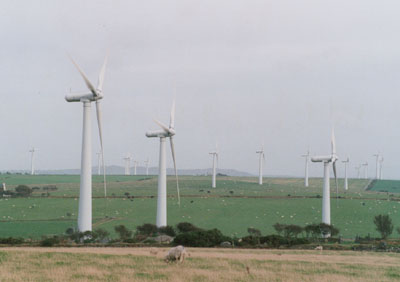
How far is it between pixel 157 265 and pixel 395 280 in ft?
54.1

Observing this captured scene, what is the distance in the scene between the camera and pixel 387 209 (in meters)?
126

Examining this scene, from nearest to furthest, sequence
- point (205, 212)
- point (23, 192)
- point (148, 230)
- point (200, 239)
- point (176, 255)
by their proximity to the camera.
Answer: point (176, 255)
point (200, 239)
point (148, 230)
point (205, 212)
point (23, 192)

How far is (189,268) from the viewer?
36781 millimetres

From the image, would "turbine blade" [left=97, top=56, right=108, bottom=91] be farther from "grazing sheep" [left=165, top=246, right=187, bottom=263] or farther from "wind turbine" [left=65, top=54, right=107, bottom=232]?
"grazing sheep" [left=165, top=246, right=187, bottom=263]

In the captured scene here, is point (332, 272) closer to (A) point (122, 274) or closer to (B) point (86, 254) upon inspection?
(A) point (122, 274)

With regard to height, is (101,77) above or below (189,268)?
above

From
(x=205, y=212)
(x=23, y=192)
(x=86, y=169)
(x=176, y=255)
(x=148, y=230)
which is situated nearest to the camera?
(x=176, y=255)

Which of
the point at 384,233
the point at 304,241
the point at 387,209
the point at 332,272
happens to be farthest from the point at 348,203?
the point at 332,272

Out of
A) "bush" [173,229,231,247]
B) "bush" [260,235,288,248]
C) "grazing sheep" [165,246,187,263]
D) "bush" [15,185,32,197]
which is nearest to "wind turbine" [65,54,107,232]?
"bush" [173,229,231,247]

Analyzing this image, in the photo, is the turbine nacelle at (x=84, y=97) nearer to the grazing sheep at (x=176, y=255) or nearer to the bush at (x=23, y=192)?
the grazing sheep at (x=176, y=255)

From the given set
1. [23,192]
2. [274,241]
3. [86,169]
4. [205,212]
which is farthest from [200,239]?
[23,192]

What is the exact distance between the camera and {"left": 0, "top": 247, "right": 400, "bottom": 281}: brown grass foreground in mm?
33219

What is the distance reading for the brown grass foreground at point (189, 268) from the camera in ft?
109

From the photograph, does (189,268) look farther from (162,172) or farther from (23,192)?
(23,192)
